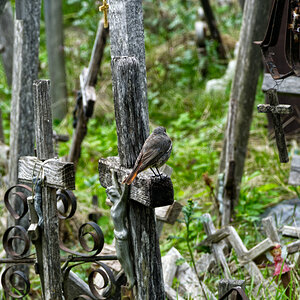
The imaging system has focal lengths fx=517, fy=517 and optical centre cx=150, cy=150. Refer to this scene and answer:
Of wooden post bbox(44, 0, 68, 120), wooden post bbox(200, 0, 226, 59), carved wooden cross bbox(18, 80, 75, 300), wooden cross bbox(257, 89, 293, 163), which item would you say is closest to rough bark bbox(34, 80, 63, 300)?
carved wooden cross bbox(18, 80, 75, 300)

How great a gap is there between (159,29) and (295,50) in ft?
27.2

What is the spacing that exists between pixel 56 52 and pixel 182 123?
2.27 metres

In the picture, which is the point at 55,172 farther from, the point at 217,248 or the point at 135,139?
the point at 217,248

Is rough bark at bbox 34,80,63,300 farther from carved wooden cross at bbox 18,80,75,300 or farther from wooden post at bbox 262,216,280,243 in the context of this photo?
wooden post at bbox 262,216,280,243

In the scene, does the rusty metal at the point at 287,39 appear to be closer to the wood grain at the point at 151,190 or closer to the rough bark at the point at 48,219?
the wood grain at the point at 151,190

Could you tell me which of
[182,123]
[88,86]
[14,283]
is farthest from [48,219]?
[182,123]

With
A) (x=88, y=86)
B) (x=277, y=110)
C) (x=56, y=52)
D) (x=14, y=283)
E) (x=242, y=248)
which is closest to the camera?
(x=277, y=110)

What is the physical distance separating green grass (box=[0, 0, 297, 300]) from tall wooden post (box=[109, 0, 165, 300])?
0.85 m

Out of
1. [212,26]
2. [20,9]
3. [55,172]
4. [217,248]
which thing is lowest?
[217,248]

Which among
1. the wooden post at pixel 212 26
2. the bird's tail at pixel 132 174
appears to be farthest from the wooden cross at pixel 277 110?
the wooden post at pixel 212 26

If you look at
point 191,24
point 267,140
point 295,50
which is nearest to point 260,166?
point 267,140

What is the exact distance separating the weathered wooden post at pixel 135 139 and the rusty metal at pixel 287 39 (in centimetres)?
63

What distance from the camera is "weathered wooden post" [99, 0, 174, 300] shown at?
2006mm

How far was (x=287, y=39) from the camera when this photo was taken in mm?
2324
